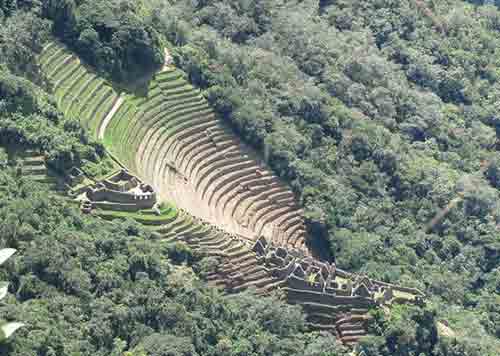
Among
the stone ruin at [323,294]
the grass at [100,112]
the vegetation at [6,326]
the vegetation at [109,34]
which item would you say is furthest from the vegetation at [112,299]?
the vegetation at [109,34]

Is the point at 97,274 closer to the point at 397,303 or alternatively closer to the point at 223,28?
the point at 397,303

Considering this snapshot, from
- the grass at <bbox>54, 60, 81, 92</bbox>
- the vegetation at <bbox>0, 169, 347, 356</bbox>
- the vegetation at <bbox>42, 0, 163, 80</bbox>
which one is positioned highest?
the vegetation at <bbox>42, 0, 163, 80</bbox>

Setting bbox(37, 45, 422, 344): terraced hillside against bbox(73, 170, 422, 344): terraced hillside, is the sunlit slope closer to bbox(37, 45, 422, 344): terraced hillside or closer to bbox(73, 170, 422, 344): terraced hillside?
bbox(37, 45, 422, 344): terraced hillside

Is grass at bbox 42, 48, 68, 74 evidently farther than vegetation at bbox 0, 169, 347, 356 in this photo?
Yes

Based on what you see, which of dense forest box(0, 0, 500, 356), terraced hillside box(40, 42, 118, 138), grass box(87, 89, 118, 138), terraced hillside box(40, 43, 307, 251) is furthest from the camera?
terraced hillside box(40, 43, 307, 251)

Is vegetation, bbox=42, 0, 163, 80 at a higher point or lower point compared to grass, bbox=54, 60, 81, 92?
higher

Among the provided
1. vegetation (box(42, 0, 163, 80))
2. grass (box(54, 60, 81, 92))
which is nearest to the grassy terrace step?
grass (box(54, 60, 81, 92))
